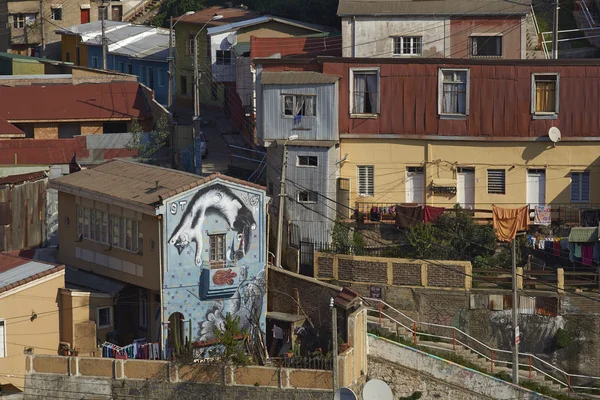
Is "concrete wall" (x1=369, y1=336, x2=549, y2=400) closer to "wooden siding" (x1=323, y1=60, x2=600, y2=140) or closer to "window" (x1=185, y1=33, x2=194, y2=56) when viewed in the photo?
"wooden siding" (x1=323, y1=60, x2=600, y2=140)

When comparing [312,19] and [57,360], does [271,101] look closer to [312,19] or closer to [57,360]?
[57,360]

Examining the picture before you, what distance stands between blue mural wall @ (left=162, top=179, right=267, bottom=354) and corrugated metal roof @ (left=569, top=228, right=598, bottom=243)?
9.92 meters

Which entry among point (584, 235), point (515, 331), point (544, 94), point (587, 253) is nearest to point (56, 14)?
point (544, 94)

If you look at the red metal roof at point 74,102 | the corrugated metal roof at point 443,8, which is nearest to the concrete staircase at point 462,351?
the corrugated metal roof at point 443,8

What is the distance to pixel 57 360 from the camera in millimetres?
40406

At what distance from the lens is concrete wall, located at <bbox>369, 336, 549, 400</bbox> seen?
41.2 metres

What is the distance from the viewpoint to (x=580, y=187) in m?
47.0

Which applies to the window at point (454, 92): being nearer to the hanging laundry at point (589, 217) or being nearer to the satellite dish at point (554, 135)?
the satellite dish at point (554, 135)

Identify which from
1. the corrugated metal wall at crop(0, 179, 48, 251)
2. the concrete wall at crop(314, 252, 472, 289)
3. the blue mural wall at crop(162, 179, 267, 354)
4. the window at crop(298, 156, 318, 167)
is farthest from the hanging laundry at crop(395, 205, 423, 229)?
the corrugated metal wall at crop(0, 179, 48, 251)

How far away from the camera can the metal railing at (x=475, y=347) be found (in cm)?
4272

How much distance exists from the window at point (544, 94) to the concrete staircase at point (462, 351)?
29.0 feet

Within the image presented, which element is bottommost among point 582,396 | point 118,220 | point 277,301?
point 582,396

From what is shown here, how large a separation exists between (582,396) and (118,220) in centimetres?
1480

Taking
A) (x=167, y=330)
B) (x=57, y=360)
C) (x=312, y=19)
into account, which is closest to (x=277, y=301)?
(x=167, y=330)
